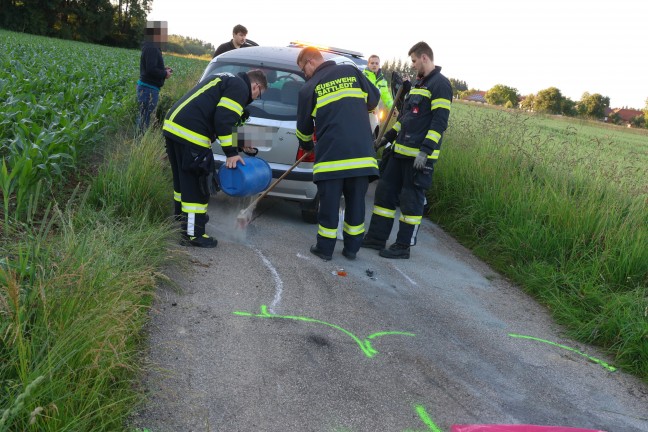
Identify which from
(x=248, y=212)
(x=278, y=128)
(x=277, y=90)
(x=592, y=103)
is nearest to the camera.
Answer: (x=248, y=212)

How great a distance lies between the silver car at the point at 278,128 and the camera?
616 centimetres

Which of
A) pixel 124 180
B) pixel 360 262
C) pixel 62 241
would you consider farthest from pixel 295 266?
pixel 62 241

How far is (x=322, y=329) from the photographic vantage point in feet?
13.4

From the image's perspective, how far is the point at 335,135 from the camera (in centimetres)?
548

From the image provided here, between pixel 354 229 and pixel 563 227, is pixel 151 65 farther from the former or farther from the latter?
pixel 563 227

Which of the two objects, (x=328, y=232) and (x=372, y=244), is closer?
(x=328, y=232)

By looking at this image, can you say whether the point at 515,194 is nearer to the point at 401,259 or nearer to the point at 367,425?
the point at 401,259

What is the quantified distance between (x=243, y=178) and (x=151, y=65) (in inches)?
142

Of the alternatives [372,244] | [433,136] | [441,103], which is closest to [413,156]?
[433,136]

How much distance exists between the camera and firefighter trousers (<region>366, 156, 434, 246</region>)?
605 centimetres

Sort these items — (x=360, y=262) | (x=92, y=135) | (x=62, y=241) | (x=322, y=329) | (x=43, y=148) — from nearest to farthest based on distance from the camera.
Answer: (x=62, y=241), (x=322, y=329), (x=43, y=148), (x=360, y=262), (x=92, y=135)

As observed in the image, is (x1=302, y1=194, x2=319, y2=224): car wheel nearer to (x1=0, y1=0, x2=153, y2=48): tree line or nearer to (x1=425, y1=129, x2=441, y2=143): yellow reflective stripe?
(x1=425, y1=129, x2=441, y2=143): yellow reflective stripe

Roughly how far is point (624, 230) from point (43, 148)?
515 cm

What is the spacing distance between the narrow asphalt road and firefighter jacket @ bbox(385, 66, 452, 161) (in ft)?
4.05
